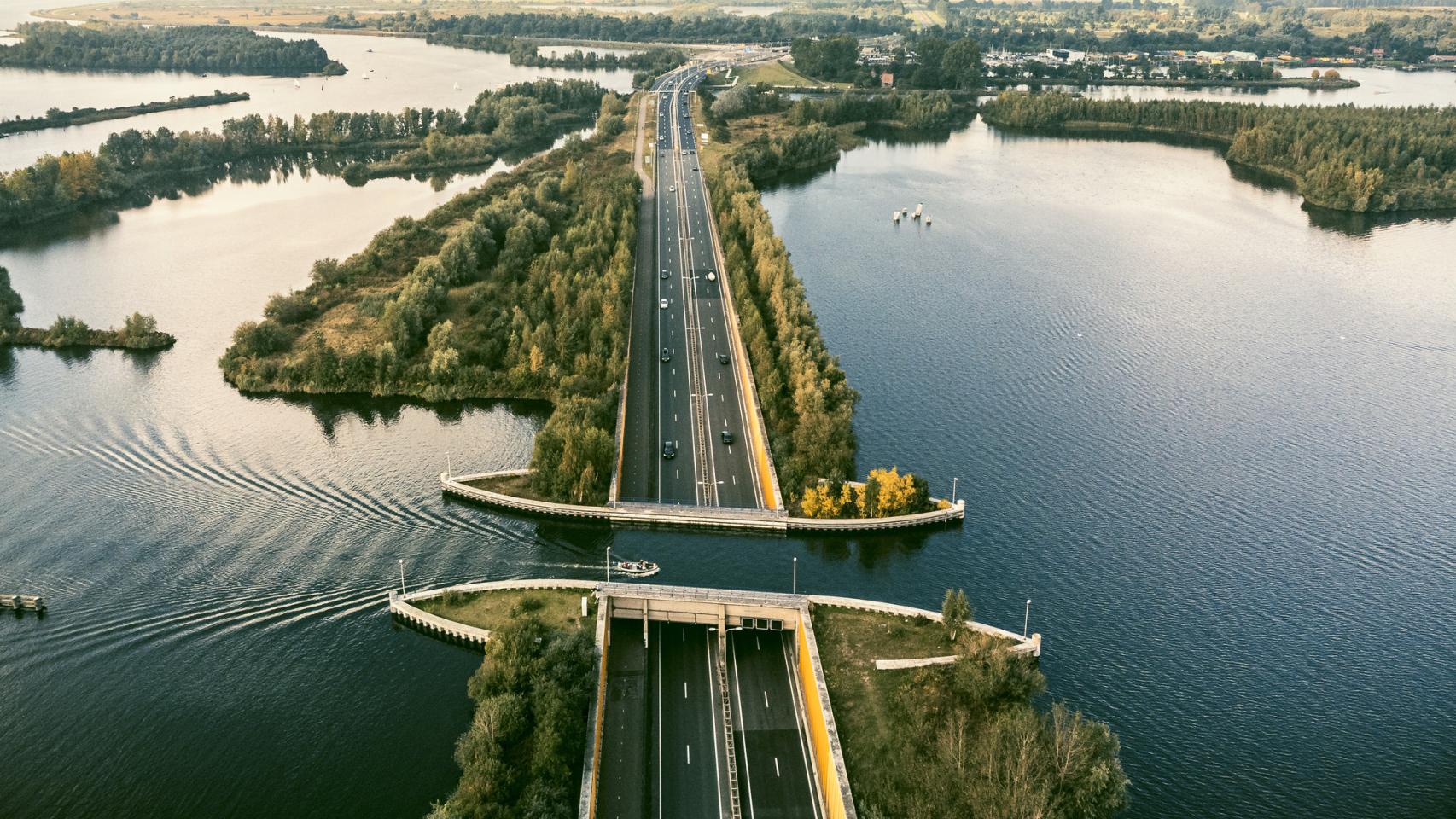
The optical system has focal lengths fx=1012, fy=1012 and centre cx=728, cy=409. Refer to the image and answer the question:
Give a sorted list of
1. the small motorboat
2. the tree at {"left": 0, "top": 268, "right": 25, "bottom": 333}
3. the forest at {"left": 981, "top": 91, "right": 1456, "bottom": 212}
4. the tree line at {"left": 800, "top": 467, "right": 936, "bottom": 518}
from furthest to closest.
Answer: the forest at {"left": 981, "top": 91, "right": 1456, "bottom": 212}
the tree at {"left": 0, "top": 268, "right": 25, "bottom": 333}
the tree line at {"left": 800, "top": 467, "right": 936, "bottom": 518}
the small motorboat

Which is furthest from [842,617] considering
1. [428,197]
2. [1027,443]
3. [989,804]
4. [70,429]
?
[428,197]

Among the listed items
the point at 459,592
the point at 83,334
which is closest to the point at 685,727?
the point at 459,592

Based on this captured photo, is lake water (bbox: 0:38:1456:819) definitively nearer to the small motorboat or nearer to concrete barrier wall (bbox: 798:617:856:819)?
the small motorboat

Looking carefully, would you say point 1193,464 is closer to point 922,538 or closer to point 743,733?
point 922,538

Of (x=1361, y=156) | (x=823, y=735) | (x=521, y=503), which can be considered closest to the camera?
(x=823, y=735)

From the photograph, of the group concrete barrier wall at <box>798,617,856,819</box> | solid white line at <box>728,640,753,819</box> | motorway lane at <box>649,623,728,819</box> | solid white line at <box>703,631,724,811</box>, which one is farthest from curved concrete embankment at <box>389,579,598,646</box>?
concrete barrier wall at <box>798,617,856,819</box>

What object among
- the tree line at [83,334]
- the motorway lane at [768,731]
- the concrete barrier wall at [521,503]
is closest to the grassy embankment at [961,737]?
the motorway lane at [768,731]

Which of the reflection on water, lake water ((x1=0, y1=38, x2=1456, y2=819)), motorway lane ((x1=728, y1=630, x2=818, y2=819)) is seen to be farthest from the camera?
the reflection on water
